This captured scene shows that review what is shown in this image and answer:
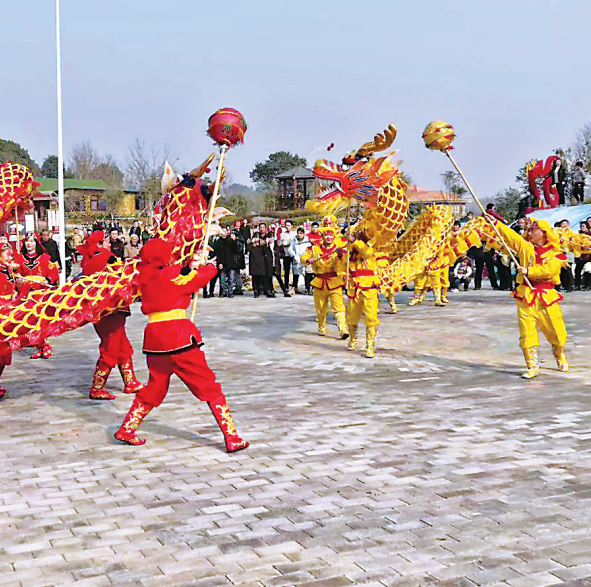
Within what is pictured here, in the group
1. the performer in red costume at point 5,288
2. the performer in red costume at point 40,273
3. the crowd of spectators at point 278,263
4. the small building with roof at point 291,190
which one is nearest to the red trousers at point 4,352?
the performer in red costume at point 5,288

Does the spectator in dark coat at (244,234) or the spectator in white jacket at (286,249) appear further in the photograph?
the spectator in dark coat at (244,234)

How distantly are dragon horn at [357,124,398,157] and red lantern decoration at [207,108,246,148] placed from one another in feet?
11.3

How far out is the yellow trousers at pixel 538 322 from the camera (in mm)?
7543

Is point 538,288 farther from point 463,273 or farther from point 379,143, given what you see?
point 463,273

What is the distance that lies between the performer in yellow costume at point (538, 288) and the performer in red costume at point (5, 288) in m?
4.75

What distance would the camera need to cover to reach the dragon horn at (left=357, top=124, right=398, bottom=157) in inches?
351

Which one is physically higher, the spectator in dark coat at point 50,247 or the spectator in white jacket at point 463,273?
the spectator in dark coat at point 50,247

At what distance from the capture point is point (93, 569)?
3.55 meters

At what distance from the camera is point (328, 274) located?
34.6 ft

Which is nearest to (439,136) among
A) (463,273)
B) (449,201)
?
(463,273)

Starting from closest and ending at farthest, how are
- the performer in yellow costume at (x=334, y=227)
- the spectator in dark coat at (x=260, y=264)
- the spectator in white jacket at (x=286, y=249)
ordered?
1. the performer in yellow costume at (x=334, y=227)
2. the spectator in dark coat at (x=260, y=264)
3. the spectator in white jacket at (x=286, y=249)

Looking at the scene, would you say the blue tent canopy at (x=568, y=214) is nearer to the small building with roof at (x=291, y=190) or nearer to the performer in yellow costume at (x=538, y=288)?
the performer in yellow costume at (x=538, y=288)

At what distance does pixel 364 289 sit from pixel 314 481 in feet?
14.6

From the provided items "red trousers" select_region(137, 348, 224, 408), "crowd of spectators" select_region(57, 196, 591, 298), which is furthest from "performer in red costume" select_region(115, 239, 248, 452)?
"crowd of spectators" select_region(57, 196, 591, 298)
